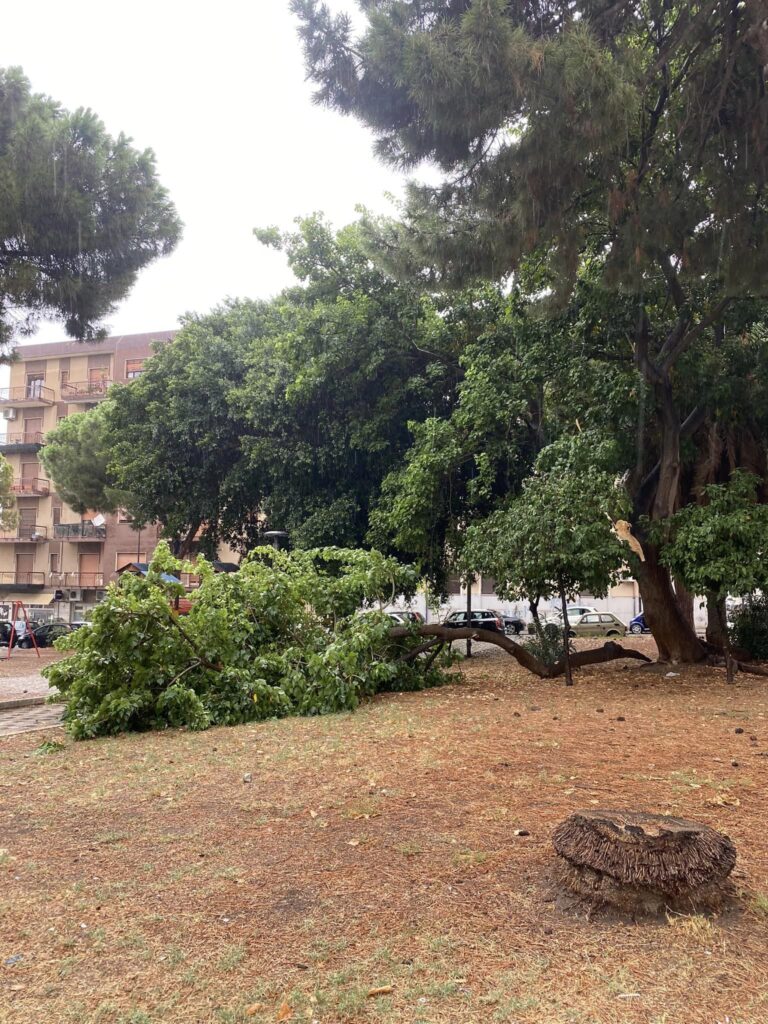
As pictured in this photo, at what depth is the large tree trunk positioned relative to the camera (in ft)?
44.0

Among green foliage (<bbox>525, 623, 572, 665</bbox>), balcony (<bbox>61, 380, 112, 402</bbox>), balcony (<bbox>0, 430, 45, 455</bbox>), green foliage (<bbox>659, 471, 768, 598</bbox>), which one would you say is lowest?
green foliage (<bbox>525, 623, 572, 665</bbox>)

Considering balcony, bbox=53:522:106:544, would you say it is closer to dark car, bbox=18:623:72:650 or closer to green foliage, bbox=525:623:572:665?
dark car, bbox=18:623:72:650

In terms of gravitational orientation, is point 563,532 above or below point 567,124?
below

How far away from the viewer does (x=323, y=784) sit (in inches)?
218

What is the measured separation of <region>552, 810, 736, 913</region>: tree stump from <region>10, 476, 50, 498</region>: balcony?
154 ft

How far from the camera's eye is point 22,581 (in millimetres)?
45531

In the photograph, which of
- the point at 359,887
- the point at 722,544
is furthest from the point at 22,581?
the point at 359,887

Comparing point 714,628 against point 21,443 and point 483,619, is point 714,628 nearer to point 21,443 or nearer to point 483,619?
point 483,619

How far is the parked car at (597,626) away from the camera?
3130cm

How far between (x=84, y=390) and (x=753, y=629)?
130ft

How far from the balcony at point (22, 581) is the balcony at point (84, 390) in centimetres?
989

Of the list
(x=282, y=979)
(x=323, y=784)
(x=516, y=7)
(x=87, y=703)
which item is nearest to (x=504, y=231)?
(x=516, y=7)

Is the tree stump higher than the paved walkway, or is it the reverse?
the tree stump

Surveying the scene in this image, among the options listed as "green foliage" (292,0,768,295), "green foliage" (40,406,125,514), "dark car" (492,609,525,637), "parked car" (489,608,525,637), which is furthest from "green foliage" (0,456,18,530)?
"green foliage" (292,0,768,295)
